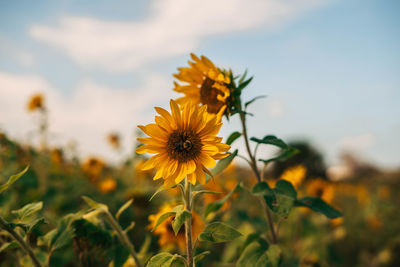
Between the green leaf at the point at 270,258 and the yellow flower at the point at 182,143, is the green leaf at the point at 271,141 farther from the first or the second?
the green leaf at the point at 270,258

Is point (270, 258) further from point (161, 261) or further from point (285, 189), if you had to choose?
point (161, 261)

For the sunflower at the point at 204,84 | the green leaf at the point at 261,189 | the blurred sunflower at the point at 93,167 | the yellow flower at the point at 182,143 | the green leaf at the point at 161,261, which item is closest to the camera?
the green leaf at the point at 161,261

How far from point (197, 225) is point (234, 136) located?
1.08 metres

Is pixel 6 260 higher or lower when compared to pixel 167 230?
lower

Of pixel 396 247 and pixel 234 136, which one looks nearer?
pixel 234 136

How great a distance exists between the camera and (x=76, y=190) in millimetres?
3611

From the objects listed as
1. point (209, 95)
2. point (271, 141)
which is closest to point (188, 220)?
point (271, 141)

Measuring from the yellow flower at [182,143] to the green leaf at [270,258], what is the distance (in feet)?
1.69

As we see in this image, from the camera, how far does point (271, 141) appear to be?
1279mm

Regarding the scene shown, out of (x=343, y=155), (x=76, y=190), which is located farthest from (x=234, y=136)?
(x=343, y=155)

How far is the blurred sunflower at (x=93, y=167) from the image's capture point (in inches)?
182

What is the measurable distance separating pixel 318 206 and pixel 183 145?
2.57ft

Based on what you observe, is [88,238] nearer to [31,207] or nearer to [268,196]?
[31,207]

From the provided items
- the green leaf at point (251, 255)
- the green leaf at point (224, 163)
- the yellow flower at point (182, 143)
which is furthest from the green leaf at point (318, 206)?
the yellow flower at point (182, 143)
